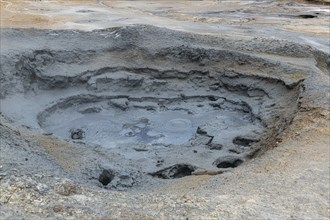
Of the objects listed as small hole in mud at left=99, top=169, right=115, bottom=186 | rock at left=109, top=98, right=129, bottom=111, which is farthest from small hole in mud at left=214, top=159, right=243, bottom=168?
rock at left=109, top=98, right=129, bottom=111

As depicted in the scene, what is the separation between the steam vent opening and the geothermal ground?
26mm

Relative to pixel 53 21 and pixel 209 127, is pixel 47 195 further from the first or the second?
pixel 53 21

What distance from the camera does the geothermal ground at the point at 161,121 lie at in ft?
A: 16.6

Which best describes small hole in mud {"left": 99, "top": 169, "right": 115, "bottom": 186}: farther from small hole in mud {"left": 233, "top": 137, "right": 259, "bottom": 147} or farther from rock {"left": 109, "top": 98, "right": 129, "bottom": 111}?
rock {"left": 109, "top": 98, "right": 129, "bottom": 111}

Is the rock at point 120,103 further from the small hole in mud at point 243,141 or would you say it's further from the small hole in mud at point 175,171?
the small hole in mud at point 175,171

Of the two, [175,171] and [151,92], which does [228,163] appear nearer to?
[175,171]

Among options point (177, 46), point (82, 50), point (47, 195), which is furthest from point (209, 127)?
point (47, 195)

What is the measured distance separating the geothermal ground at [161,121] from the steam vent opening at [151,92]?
3 cm

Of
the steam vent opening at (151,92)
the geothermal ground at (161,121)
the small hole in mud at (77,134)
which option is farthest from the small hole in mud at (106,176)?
the small hole in mud at (77,134)

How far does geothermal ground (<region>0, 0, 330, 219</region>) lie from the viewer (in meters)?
5.05

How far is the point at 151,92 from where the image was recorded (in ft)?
38.4

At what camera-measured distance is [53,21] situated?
48.0 ft

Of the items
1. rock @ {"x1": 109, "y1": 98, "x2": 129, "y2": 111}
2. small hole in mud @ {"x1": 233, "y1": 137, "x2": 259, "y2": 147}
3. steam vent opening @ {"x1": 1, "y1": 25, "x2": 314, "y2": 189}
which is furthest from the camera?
rock @ {"x1": 109, "y1": 98, "x2": 129, "y2": 111}

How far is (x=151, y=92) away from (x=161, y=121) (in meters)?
1.17
